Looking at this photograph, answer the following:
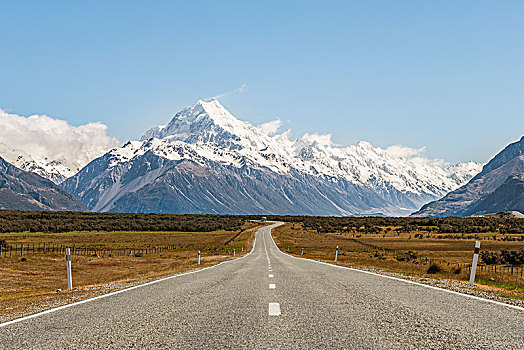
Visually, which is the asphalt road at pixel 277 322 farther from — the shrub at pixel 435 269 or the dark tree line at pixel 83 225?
the dark tree line at pixel 83 225

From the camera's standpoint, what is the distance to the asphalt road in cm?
754

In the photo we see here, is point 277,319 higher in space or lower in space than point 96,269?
higher

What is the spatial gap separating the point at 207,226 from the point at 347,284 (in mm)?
155820

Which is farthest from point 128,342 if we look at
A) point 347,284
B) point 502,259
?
point 502,259

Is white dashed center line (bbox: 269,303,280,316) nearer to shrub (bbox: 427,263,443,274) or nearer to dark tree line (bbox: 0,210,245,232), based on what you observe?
shrub (bbox: 427,263,443,274)

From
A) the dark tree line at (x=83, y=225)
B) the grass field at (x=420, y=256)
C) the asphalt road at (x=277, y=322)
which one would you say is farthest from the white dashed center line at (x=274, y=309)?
the dark tree line at (x=83, y=225)

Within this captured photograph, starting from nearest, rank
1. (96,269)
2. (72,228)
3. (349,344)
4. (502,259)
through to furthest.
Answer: (349,344)
(96,269)
(502,259)
(72,228)

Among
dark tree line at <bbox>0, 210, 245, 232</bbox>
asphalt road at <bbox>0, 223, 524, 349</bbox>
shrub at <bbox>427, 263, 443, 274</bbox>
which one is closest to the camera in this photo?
asphalt road at <bbox>0, 223, 524, 349</bbox>

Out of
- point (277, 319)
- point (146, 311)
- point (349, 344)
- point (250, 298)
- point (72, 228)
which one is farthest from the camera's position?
point (72, 228)

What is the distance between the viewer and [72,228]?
148 m

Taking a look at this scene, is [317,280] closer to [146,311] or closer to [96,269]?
[146,311]

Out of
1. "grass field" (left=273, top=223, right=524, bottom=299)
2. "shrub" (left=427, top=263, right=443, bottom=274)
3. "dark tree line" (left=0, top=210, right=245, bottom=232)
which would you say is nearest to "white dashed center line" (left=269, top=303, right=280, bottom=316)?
"grass field" (left=273, top=223, right=524, bottom=299)

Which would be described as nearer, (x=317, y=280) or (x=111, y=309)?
(x=111, y=309)

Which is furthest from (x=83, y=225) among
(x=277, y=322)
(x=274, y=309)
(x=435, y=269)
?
(x=277, y=322)
